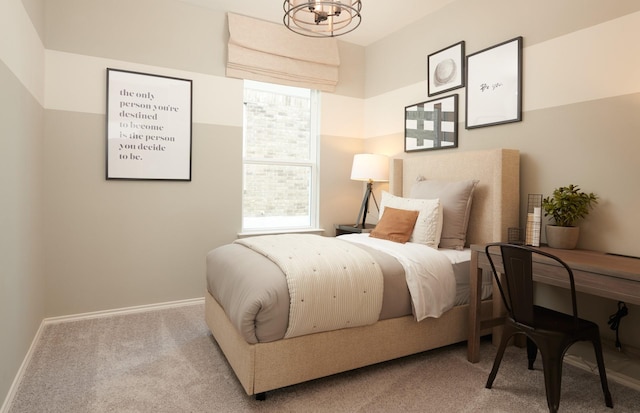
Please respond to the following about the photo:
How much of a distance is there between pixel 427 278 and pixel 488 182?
3.39 feet

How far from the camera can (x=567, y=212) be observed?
94.6 inches

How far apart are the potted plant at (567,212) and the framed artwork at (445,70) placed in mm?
1375

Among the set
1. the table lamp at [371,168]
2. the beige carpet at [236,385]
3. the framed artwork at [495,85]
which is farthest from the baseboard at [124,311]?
the framed artwork at [495,85]

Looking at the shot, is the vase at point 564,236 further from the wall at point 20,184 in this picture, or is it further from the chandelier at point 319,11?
the wall at point 20,184

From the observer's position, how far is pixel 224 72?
12.3ft

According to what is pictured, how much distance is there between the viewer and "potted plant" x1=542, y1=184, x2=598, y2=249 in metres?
2.38

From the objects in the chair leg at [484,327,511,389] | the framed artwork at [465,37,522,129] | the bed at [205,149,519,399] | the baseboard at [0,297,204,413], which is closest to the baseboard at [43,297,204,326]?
the baseboard at [0,297,204,413]

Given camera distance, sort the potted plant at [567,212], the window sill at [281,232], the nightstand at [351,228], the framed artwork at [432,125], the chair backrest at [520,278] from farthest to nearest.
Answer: the nightstand at [351,228] < the window sill at [281,232] < the framed artwork at [432,125] < the potted plant at [567,212] < the chair backrest at [520,278]

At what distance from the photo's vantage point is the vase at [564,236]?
2.38 m

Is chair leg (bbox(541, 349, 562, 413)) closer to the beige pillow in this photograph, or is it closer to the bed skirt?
the bed skirt

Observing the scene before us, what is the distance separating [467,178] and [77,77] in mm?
3348

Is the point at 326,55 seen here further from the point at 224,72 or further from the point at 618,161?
the point at 618,161

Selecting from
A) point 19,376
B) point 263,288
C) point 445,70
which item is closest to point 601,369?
point 263,288

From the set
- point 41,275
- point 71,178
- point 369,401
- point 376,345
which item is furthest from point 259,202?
point 369,401
